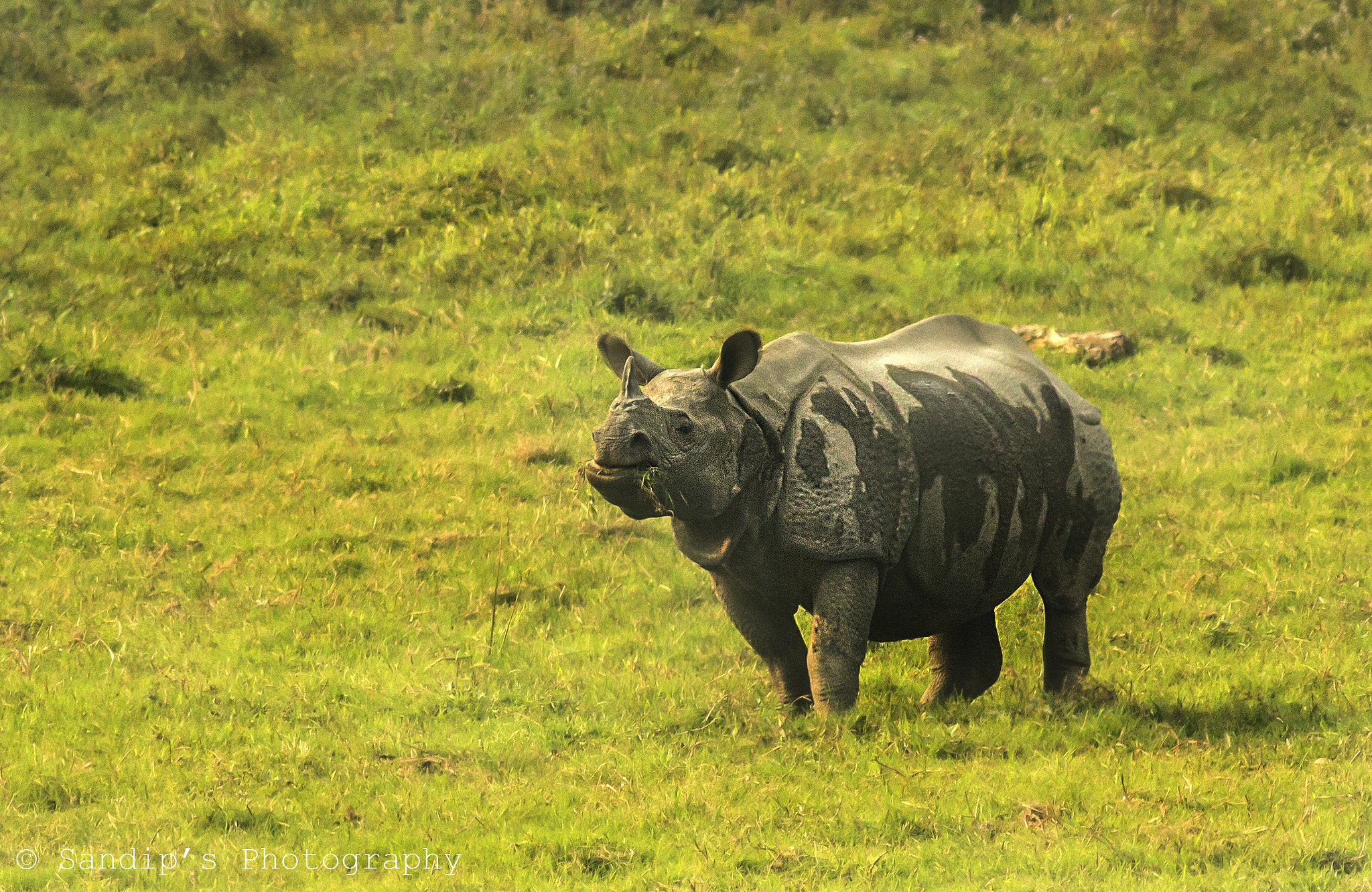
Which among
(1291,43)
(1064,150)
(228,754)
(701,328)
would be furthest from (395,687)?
(1291,43)

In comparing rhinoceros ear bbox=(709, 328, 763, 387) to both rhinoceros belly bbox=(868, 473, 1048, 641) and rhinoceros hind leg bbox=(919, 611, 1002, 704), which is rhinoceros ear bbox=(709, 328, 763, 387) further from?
rhinoceros hind leg bbox=(919, 611, 1002, 704)

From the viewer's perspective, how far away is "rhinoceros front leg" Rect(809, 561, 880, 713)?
6.59m

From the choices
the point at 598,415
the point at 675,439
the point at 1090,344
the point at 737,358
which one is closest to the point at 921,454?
the point at 737,358

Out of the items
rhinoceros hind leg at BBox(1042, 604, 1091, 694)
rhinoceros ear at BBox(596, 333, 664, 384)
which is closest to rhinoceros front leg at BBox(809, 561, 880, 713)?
rhinoceros ear at BBox(596, 333, 664, 384)

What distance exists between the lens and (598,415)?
11.9 metres

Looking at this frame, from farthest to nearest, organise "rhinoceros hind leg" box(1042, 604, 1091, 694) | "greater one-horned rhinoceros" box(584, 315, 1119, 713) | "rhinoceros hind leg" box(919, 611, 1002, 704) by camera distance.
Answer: "rhinoceros hind leg" box(919, 611, 1002, 704)
"rhinoceros hind leg" box(1042, 604, 1091, 694)
"greater one-horned rhinoceros" box(584, 315, 1119, 713)

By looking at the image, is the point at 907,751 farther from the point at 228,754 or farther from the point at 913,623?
the point at 228,754

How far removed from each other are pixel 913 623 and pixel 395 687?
102 inches

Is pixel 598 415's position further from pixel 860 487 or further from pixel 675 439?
pixel 675 439

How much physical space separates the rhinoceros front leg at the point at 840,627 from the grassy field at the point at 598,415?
251 mm

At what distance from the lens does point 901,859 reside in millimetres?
5477

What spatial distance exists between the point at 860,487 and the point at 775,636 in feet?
3.04

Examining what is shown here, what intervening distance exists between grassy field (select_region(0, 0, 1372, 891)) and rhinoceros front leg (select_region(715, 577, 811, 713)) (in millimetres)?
293

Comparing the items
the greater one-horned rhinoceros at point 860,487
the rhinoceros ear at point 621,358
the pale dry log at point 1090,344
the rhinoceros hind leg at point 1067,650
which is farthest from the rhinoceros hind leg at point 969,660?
the pale dry log at point 1090,344
